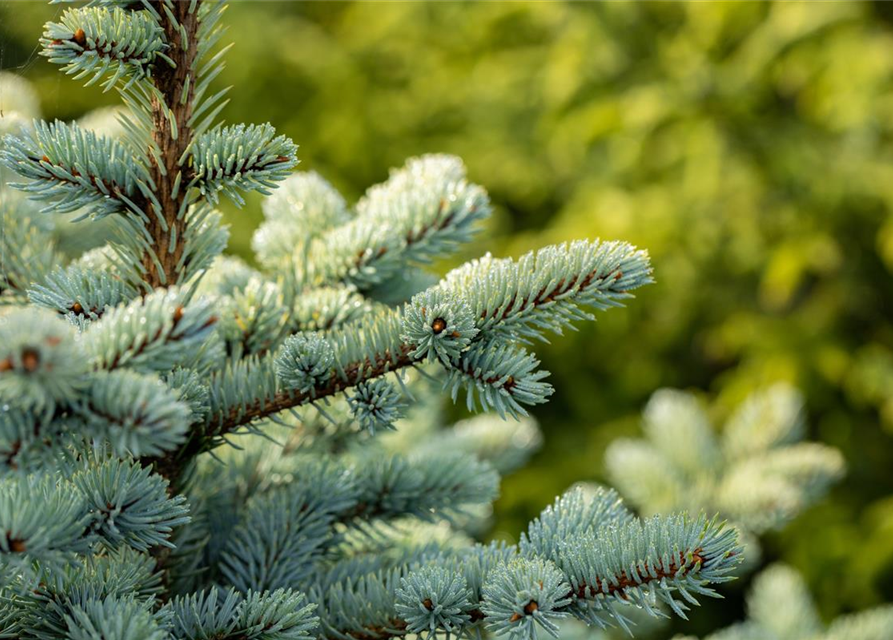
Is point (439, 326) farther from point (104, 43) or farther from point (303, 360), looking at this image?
point (104, 43)

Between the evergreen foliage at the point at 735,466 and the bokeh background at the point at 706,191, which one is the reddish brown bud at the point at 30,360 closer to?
the evergreen foliage at the point at 735,466

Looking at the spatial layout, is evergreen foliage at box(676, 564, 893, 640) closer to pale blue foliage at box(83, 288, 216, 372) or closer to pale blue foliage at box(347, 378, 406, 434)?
pale blue foliage at box(347, 378, 406, 434)

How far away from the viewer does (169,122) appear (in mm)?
655

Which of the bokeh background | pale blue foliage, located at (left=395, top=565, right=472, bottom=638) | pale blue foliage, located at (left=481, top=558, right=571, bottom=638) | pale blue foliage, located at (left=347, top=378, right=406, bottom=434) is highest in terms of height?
the bokeh background

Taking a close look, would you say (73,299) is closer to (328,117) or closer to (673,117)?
(673,117)

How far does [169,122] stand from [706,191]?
2.04 metres

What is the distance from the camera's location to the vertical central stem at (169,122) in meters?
0.65

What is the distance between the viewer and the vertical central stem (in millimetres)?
650

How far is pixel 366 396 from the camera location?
0.64 meters

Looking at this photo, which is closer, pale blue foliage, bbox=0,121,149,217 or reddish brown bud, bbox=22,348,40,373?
reddish brown bud, bbox=22,348,40,373

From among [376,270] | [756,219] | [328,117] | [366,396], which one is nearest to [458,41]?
[328,117]

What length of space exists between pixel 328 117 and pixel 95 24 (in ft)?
9.47

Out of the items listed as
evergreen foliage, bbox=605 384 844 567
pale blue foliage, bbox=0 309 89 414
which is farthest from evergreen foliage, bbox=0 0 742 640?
evergreen foliage, bbox=605 384 844 567

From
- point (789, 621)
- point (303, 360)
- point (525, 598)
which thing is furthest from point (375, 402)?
point (789, 621)
